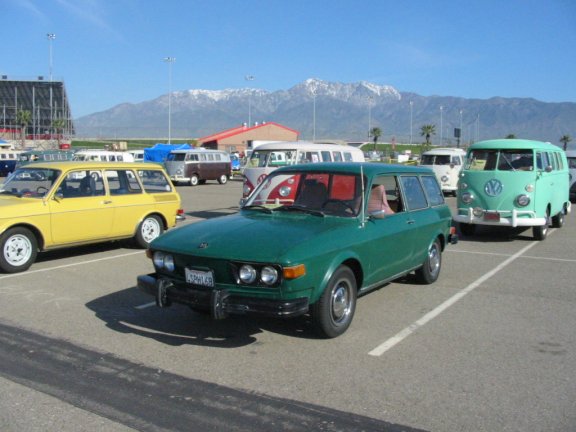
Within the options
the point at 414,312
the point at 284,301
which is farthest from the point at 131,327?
the point at 414,312

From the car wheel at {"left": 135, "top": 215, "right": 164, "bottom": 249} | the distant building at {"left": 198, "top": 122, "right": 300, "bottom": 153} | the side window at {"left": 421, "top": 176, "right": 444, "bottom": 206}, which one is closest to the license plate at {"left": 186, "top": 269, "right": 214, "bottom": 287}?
the side window at {"left": 421, "top": 176, "right": 444, "bottom": 206}

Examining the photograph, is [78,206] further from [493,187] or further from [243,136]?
[243,136]

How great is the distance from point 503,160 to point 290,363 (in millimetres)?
9181

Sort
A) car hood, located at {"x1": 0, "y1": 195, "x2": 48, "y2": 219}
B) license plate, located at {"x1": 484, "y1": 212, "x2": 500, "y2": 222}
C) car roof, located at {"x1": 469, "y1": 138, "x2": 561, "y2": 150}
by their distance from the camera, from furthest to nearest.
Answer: car roof, located at {"x1": 469, "y1": 138, "x2": 561, "y2": 150}
license plate, located at {"x1": 484, "y1": 212, "x2": 500, "y2": 222}
car hood, located at {"x1": 0, "y1": 195, "x2": 48, "y2": 219}

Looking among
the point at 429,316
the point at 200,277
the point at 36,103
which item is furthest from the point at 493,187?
the point at 36,103

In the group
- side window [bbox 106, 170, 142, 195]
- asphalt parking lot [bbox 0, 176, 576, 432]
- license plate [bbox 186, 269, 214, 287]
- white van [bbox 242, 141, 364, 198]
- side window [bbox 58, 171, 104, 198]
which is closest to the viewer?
asphalt parking lot [bbox 0, 176, 576, 432]

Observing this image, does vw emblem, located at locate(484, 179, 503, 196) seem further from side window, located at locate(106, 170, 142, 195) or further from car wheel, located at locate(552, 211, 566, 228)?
side window, located at locate(106, 170, 142, 195)

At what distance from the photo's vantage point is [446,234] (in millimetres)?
8438

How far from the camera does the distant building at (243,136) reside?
83.4 meters

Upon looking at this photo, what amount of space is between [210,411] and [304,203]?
3026 mm

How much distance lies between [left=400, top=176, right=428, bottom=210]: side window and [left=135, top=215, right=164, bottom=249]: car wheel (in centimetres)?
530

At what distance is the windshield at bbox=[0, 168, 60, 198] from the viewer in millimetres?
9320

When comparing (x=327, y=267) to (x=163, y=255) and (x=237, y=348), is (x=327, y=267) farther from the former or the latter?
(x=163, y=255)

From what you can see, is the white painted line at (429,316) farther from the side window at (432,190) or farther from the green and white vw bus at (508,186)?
the green and white vw bus at (508,186)
